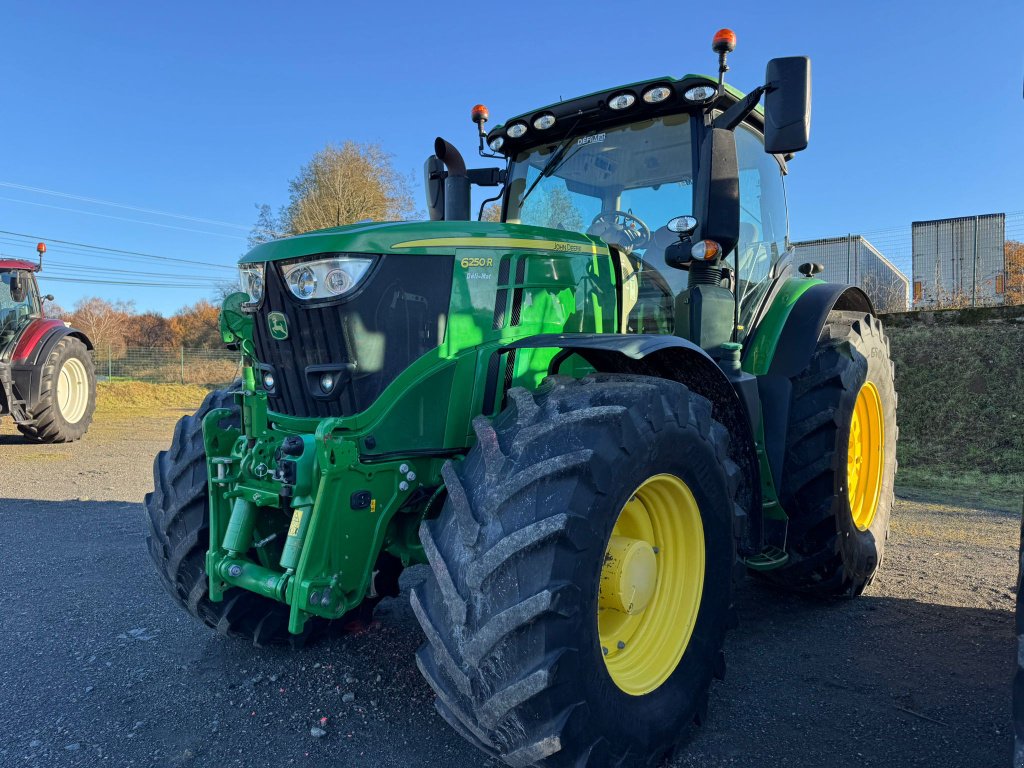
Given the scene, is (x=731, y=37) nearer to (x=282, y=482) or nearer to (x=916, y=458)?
(x=282, y=482)

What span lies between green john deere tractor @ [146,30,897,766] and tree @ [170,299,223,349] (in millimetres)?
32756

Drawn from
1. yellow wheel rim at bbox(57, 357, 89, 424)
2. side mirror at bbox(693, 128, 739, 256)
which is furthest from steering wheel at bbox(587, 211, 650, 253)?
yellow wheel rim at bbox(57, 357, 89, 424)

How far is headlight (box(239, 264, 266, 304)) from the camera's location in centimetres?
264

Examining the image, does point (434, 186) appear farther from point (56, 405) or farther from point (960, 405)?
point (56, 405)

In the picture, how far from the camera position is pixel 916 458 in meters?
7.29

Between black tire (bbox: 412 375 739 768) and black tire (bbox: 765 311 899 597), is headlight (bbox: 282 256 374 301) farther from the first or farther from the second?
black tire (bbox: 765 311 899 597)

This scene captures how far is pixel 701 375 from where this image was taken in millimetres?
2871

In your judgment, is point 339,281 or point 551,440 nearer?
point 551,440

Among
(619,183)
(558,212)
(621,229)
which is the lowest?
(621,229)

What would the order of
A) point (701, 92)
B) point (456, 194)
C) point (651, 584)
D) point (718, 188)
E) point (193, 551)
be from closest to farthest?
1. point (651, 584)
2. point (193, 551)
3. point (718, 188)
4. point (701, 92)
5. point (456, 194)

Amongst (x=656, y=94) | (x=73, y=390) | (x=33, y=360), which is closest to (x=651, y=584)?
(x=656, y=94)

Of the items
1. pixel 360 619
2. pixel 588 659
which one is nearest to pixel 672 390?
pixel 588 659

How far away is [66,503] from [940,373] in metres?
8.68

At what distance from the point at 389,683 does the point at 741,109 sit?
8.87ft
